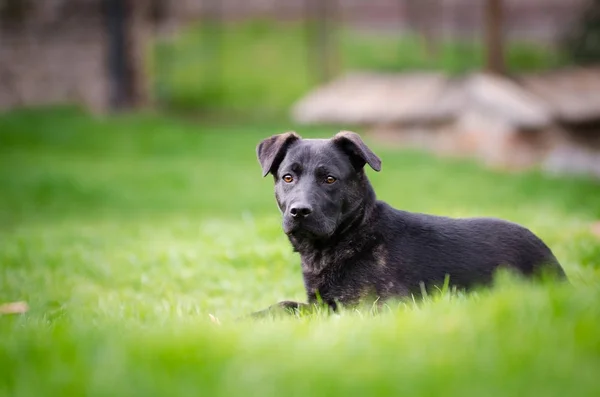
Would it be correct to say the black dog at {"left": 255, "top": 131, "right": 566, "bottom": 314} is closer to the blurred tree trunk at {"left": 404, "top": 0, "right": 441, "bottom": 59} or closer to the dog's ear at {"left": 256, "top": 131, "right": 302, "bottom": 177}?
the dog's ear at {"left": 256, "top": 131, "right": 302, "bottom": 177}

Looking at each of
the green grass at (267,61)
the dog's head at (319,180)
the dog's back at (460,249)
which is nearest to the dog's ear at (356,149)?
the dog's head at (319,180)

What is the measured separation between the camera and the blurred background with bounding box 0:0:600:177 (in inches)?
861

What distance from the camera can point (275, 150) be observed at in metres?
6.23

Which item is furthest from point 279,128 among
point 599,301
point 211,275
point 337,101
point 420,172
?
point 599,301

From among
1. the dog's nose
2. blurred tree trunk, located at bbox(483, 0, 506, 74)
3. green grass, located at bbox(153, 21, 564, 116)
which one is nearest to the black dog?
the dog's nose

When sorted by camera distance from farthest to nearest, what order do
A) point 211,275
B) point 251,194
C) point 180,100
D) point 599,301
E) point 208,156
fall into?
point 180,100, point 208,156, point 251,194, point 211,275, point 599,301

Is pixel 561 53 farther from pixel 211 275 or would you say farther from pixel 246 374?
pixel 246 374

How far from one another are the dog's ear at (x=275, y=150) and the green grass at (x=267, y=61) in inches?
815

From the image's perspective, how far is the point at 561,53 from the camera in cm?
2947

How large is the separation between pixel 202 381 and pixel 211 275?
5.23 m

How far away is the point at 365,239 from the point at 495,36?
19.1 metres

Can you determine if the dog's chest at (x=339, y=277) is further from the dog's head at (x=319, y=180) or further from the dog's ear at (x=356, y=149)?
the dog's ear at (x=356, y=149)

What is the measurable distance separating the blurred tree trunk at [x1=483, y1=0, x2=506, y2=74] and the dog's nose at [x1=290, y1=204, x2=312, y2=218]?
19.2 m

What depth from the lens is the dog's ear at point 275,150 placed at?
6.22 m
